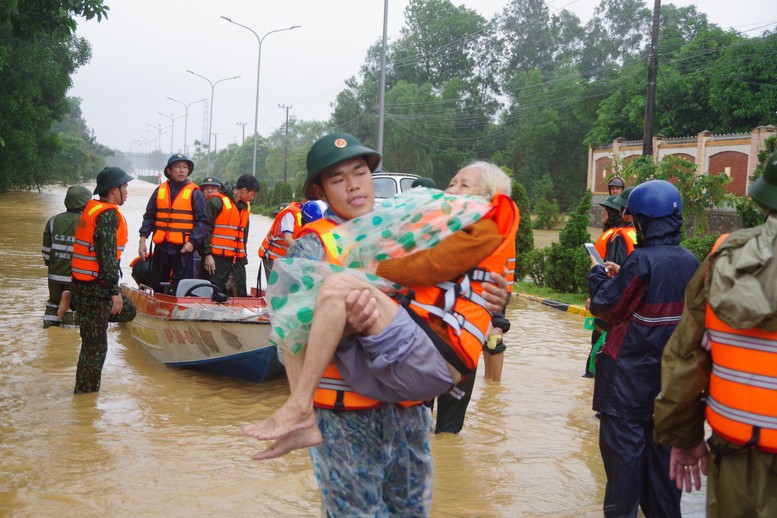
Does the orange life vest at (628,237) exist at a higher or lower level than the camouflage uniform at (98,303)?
higher

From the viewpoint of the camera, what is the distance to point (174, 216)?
967 centimetres

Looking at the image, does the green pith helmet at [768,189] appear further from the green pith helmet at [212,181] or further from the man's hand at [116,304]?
the green pith helmet at [212,181]

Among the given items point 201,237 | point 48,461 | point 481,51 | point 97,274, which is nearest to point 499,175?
point 48,461

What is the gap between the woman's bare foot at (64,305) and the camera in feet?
24.3

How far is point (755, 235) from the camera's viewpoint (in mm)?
2715

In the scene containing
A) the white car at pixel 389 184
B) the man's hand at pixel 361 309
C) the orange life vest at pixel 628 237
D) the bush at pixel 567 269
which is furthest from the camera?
the white car at pixel 389 184

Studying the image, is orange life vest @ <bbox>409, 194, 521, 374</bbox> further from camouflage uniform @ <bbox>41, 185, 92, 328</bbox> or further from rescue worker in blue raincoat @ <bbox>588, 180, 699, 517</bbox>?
camouflage uniform @ <bbox>41, 185, 92, 328</bbox>

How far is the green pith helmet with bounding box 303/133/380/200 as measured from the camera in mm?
2947

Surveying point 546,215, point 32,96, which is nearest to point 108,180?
point 32,96

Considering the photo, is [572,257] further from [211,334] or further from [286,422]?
[286,422]

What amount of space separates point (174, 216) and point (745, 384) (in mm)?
7987

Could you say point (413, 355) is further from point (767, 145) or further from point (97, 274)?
point (767, 145)

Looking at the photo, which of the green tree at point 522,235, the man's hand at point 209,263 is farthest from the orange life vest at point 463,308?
the green tree at point 522,235

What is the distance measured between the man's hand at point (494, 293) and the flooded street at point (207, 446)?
250 centimetres
